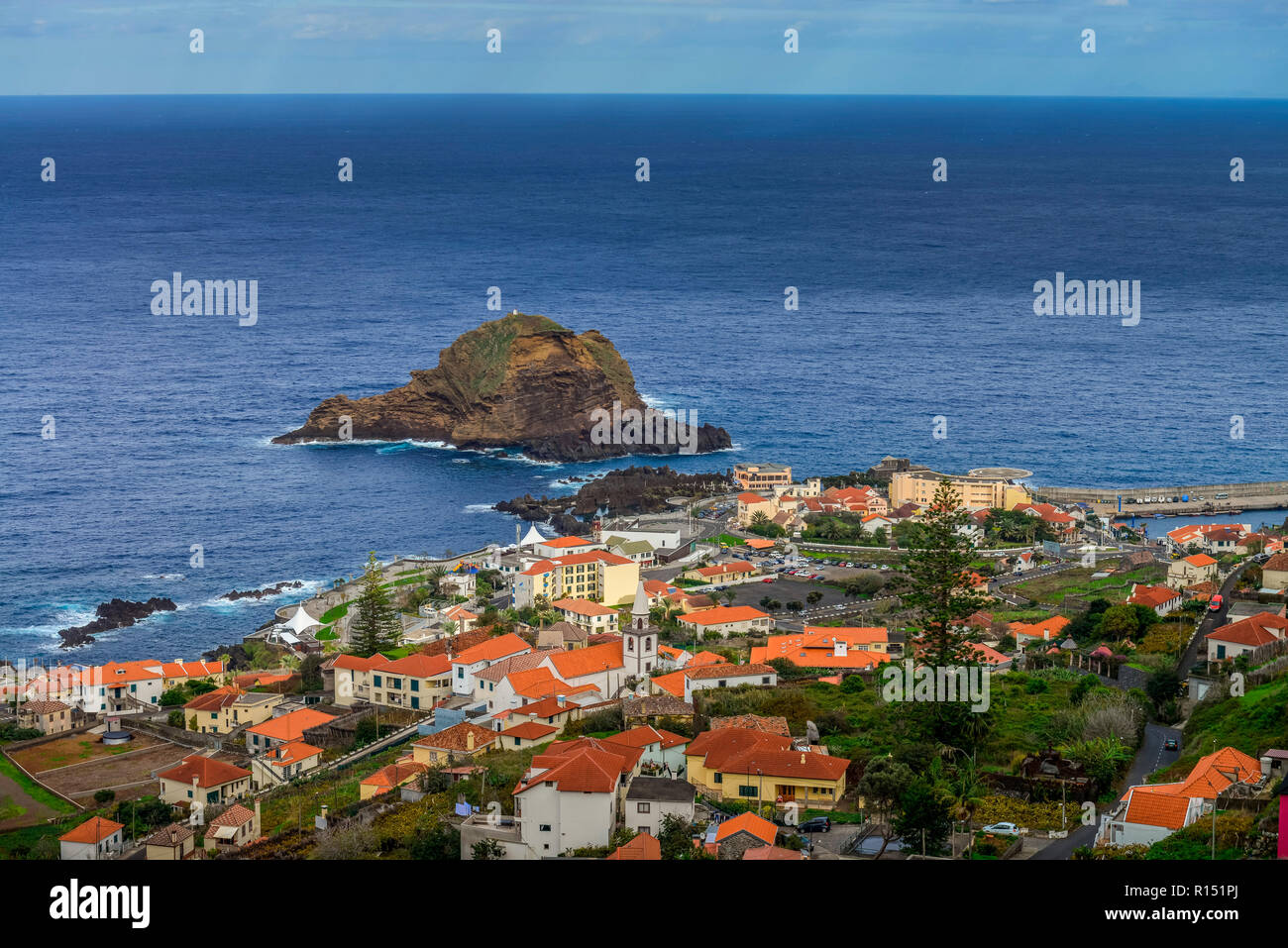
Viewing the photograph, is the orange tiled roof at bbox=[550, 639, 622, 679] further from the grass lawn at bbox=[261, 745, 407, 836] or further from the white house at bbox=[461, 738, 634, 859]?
the white house at bbox=[461, 738, 634, 859]

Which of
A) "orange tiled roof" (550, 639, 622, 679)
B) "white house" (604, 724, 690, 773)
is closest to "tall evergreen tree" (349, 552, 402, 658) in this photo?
"orange tiled roof" (550, 639, 622, 679)

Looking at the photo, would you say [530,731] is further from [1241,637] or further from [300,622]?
[300,622]

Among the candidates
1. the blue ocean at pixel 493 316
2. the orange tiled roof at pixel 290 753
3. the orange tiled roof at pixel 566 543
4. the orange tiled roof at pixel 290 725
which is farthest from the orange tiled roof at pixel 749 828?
the orange tiled roof at pixel 566 543

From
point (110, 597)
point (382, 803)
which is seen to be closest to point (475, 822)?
point (382, 803)

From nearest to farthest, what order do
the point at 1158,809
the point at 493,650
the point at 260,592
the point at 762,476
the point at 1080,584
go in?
1. the point at 1158,809
2. the point at 493,650
3. the point at 1080,584
4. the point at 260,592
5. the point at 762,476

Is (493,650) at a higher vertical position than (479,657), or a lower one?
higher

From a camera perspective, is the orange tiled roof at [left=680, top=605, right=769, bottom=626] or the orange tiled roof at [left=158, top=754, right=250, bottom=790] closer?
the orange tiled roof at [left=158, top=754, right=250, bottom=790]

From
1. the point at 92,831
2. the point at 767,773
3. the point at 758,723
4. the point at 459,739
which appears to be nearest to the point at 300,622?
the point at 459,739
